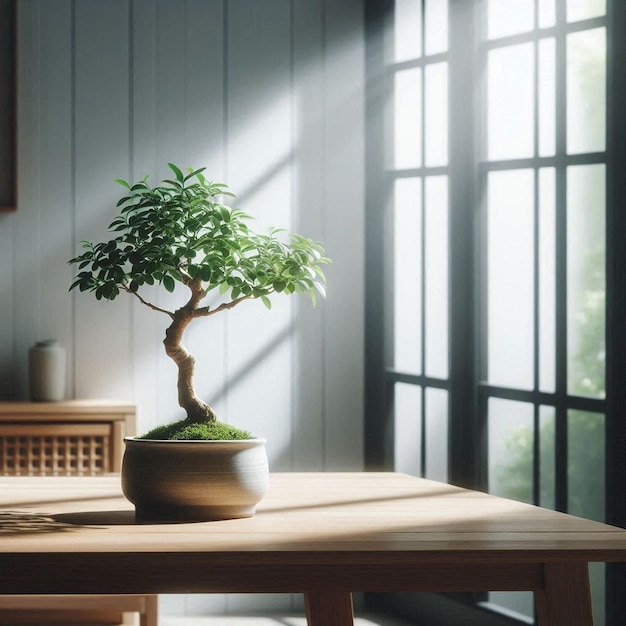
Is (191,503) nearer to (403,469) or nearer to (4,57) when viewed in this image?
(403,469)

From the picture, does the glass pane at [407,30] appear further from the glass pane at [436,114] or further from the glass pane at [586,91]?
the glass pane at [586,91]

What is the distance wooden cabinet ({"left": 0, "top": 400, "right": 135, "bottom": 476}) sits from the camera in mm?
3541

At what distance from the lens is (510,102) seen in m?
3.40

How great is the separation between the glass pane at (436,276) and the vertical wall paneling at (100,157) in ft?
3.84

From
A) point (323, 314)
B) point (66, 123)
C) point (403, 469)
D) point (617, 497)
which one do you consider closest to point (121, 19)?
point (66, 123)

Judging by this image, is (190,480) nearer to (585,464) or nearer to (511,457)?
(585,464)

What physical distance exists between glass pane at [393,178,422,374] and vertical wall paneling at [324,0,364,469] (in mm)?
194

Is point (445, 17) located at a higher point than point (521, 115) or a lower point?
higher

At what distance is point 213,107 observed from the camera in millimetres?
4102

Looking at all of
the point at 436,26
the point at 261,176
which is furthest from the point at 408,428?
the point at 436,26

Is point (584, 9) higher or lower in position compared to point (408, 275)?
higher

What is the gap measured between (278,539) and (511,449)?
196 cm

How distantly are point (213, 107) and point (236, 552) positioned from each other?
9.56ft

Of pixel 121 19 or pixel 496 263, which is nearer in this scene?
pixel 496 263
